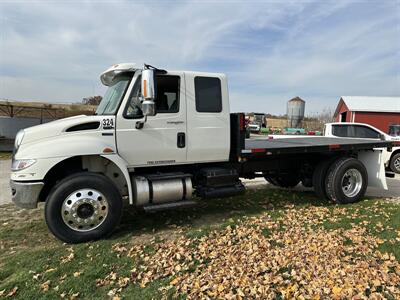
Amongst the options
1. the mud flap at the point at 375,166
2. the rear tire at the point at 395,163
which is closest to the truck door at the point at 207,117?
the mud flap at the point at 375,166

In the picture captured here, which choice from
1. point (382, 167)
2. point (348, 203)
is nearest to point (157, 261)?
point (348, 203)

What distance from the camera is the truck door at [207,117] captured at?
539cm

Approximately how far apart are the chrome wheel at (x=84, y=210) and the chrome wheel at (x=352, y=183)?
5.07 m

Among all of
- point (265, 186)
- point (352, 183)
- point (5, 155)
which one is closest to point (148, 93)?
point (352, 183)

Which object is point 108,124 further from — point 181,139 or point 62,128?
point 181,139

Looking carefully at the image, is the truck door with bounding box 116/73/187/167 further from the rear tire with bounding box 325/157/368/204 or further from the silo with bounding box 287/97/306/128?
the silo with bounding box 287/97/306/128

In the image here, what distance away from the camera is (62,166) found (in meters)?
4.97

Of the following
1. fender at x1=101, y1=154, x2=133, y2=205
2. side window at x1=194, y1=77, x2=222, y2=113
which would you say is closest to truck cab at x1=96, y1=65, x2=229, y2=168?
side window at x1=194, y1=77, x2=222, y2=113

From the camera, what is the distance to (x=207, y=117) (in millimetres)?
5496

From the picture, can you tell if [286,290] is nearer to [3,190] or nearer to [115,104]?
[115,104]

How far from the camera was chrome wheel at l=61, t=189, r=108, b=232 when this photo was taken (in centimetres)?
457

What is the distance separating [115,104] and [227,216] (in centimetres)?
286

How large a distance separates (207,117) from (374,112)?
27.3 m

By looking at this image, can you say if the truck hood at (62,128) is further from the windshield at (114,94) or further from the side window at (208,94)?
the side window at (208,94)
